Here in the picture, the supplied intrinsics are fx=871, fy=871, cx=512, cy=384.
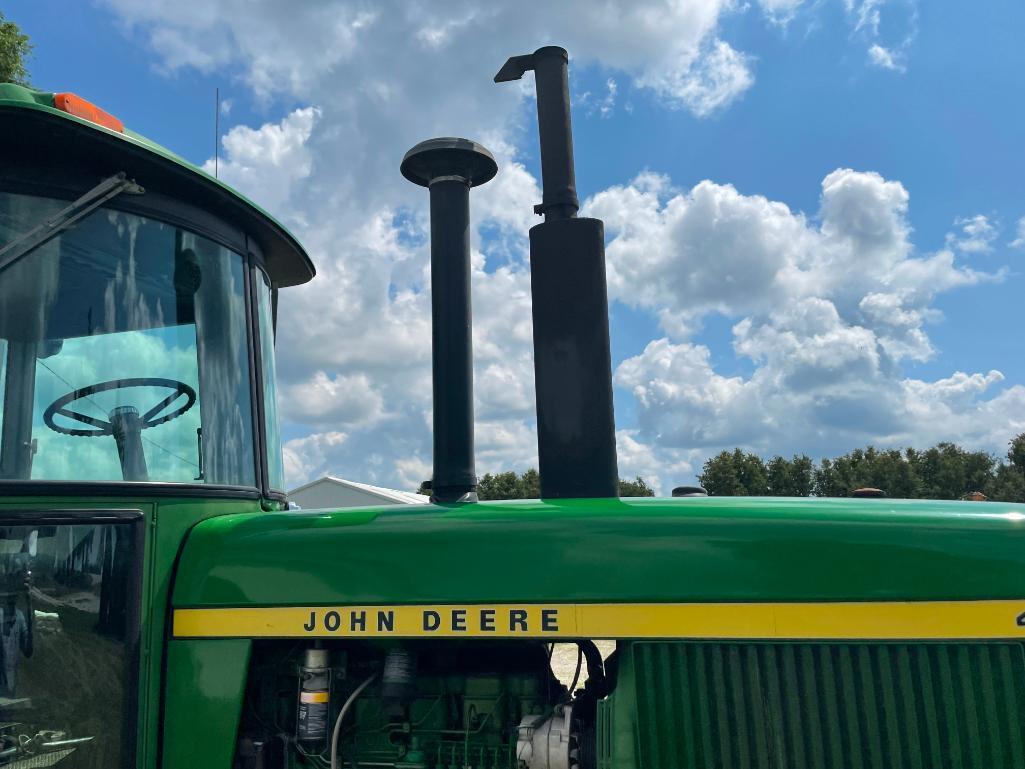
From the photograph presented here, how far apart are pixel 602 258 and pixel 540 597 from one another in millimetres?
1227

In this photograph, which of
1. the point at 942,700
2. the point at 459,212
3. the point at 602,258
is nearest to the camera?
the point at 942,700

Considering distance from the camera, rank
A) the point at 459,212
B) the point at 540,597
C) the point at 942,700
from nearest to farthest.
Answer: the point at 942,700, the point at 540,597, the point at 459,212

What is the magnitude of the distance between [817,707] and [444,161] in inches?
70.8

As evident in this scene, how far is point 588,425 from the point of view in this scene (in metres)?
2.71

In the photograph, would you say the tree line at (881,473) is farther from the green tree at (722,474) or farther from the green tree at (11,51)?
the green tree at (11,51)

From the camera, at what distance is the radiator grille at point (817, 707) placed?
2061mm

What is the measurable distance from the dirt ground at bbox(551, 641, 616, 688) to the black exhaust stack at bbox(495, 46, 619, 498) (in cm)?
49

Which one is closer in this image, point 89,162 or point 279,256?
point 89,162

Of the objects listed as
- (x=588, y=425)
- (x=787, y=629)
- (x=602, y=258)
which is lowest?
(x=787, y=629)

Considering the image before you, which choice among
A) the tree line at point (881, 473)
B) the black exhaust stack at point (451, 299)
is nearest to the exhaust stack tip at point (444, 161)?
the black exhaust stack at point (451, 299)

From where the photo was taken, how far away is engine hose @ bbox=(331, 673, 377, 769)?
2311 mm

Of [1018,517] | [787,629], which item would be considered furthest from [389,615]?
[1018,517]

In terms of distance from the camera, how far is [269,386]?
2.83 meters

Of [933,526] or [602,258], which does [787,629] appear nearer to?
[933,526]
